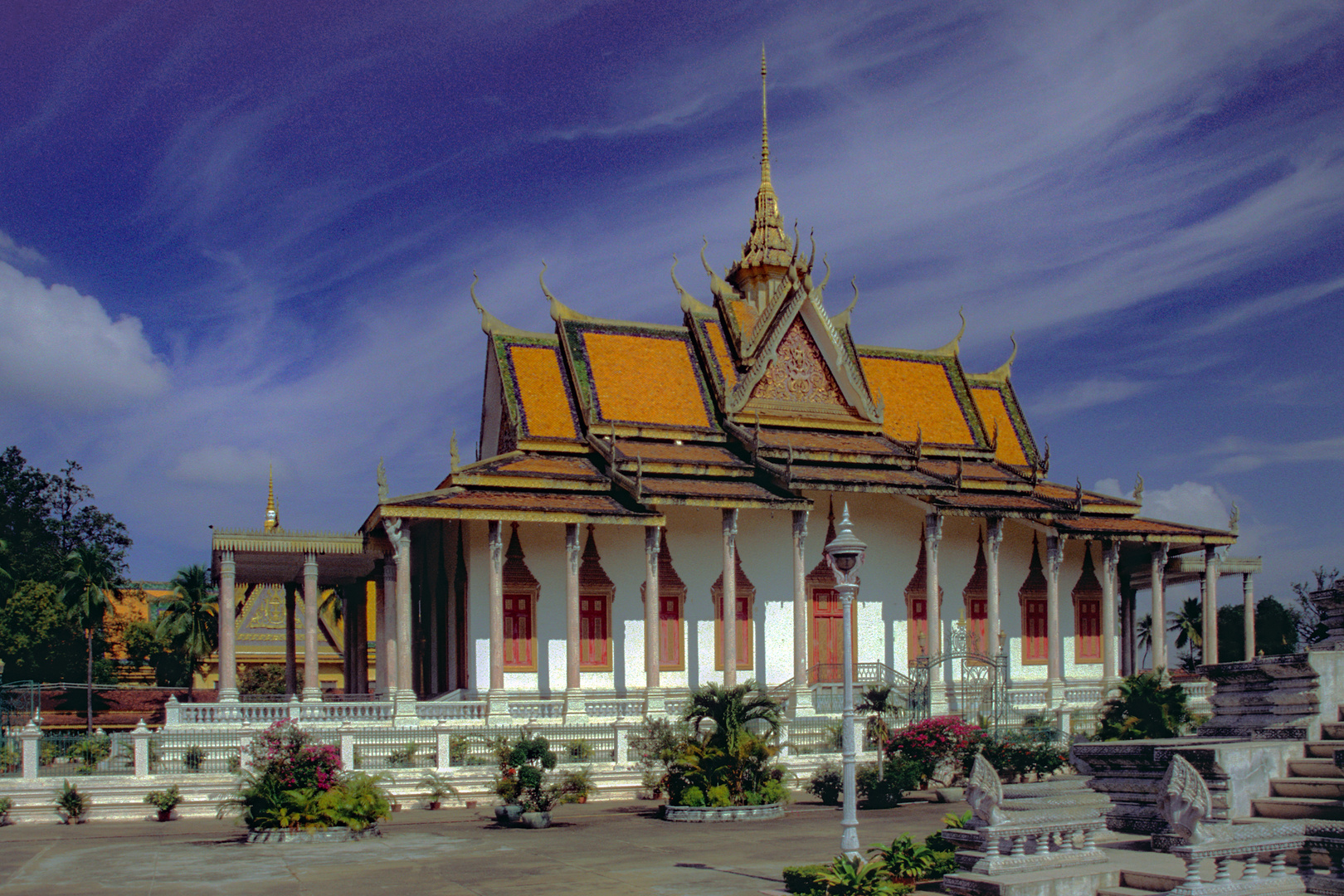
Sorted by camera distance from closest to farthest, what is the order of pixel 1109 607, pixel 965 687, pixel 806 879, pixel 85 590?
1. pixel 806 879
2. pixel 965 687
3. pixel 1109 607
4. pixel 85 590

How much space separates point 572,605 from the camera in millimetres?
28734

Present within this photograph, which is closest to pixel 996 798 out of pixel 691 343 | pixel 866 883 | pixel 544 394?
pixel 866 883

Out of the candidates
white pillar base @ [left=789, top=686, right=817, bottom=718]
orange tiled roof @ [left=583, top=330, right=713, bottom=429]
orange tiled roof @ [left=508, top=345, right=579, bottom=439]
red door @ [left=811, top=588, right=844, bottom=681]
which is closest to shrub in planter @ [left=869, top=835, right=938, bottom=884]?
white pillar base @ [left=789, top=686, right=817, bottom=718]

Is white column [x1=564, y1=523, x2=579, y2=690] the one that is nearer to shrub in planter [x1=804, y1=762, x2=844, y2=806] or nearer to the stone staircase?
shrub in planter [x1=804, y1=762, x2=844, y2=806]

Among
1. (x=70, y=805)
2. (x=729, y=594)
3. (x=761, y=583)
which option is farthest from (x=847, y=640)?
(x=761, y=583)

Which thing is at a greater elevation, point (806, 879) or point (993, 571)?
point (993, 571)

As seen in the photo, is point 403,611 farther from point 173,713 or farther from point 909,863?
point 909,863

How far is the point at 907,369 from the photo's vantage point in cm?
3884

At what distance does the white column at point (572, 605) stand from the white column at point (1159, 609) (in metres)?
14.1

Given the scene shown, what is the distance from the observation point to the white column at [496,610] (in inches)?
1077

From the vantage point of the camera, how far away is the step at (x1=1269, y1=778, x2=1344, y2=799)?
11.9 metres

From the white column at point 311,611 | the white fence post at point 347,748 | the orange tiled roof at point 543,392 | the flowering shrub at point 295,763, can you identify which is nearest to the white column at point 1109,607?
the orange tiled roof at point 543,392

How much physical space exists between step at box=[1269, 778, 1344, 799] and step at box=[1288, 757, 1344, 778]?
0.34ft

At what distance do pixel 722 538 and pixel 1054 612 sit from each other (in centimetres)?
829
